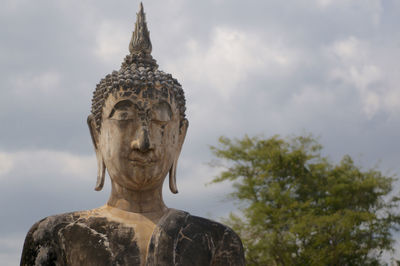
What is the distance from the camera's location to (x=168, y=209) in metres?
6.16

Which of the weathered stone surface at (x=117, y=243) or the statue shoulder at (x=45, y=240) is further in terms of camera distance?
the statue shoulder at (x=45, y=240)

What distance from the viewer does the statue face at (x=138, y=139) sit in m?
5.76

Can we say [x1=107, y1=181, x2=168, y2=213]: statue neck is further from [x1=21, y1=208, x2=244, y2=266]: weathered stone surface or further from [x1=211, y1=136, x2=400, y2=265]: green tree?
[x1=211, y1=136, x2=400, y2=265]: green tree

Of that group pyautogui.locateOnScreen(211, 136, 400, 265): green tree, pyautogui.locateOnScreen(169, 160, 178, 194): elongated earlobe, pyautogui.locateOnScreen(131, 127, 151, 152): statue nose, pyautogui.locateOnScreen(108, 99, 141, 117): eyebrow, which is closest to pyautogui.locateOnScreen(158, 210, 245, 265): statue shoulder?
pyautogui.locateOnScreen(169, 160, 178, 194): elongated earlobe

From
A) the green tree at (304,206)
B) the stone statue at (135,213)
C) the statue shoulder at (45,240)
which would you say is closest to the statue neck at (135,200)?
the stone statue at (135,213)

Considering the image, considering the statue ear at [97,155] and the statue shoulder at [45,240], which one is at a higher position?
the statue ear at [97,155]

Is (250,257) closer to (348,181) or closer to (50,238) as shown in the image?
(348,181)

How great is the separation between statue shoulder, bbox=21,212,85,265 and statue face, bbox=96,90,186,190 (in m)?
0.69

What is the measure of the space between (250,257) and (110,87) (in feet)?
59.7

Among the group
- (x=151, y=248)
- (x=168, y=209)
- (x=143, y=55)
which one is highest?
(x=143, y=55)

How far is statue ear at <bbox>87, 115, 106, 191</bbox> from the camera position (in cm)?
622

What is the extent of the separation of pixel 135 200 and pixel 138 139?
71 centimetres

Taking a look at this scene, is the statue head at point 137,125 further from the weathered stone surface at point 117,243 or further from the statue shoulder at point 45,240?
the statue shoulder at point 45,240

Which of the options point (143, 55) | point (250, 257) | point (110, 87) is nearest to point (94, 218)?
point (110, 87)
